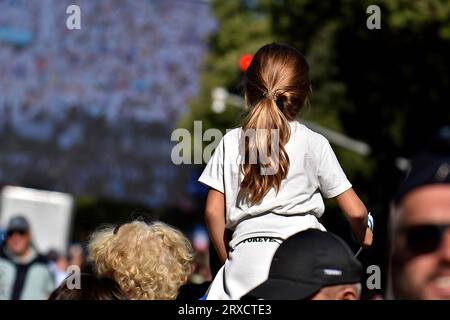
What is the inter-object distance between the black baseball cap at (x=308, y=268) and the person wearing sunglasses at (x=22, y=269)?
5.95 meters

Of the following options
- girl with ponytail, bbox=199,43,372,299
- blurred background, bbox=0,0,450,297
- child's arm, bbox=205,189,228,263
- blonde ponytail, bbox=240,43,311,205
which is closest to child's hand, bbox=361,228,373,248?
girl with ponytail, bbox=199,43,372,299

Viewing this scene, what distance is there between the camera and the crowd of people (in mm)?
30453

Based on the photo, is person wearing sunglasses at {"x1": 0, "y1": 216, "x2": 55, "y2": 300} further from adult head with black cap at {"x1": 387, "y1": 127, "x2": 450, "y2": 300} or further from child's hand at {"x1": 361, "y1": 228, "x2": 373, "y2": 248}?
adult head with black cap at {"x1": 387, "y1": 127, "x2": 450, "y2": 300}

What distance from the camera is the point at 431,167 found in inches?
104

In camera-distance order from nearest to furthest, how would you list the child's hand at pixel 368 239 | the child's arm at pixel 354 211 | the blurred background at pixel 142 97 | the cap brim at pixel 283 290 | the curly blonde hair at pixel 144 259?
the cap brim at pixel 283 290 → the child's arm at pixel 354 211 → the child's hand at pixel 368 239 → the curly blonde hair at pixel 144 259 → the blurred background at pixel 142 97

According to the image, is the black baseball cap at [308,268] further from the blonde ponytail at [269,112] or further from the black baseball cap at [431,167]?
the blonde ponytail at [269,112]

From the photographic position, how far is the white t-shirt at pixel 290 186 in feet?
13.7

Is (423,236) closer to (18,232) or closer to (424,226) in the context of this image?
(424,226)

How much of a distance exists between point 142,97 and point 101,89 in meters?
1.39

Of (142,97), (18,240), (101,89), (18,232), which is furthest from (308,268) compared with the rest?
(101,89)

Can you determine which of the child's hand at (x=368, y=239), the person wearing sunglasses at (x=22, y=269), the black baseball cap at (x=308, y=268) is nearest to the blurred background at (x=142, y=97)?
the person wearing sunglasses at (x=22, y=269)

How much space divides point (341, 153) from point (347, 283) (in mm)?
27847
